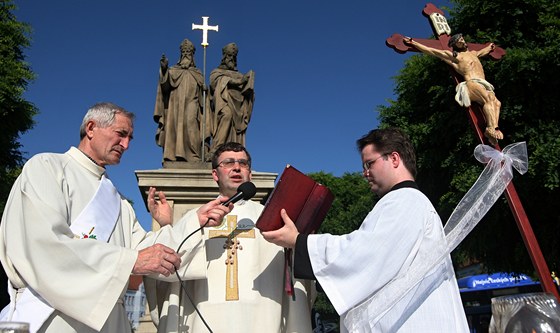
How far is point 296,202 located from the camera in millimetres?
2834

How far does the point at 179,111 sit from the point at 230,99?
68 centimetres

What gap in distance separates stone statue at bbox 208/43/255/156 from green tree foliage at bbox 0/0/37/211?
8.80 meters

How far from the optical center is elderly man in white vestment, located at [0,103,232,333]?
2289 millimetres

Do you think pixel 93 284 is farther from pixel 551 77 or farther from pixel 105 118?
pixel 551 77

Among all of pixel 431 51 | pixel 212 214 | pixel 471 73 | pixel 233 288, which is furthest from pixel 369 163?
pixel 431 51

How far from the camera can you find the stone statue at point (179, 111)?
20.5 ft

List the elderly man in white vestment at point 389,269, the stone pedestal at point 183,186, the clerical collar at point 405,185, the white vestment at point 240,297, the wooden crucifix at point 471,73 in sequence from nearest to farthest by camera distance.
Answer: the elderly man in white vestment at point 389,269
the clerical collar at point 405,185
the white vestment at point 240,297
the wooden crucifix at point 471,73
the stone pedestal at point 183,186

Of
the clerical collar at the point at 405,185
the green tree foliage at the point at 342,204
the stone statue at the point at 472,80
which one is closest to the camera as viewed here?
the clerical collar at the point at 405,185

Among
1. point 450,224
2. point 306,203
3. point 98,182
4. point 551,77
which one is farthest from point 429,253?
point 551,77

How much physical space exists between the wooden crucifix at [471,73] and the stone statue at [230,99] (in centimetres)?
223

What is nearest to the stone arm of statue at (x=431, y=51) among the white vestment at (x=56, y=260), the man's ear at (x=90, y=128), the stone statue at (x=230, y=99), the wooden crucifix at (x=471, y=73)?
the wooden crucifix at (x=471, y=73)

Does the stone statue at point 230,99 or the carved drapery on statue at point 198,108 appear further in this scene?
the stone statue at point 230,99

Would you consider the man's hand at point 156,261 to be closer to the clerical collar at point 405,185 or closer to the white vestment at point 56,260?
the white vestment at point 56,260

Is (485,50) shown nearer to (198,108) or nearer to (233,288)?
(198,108)
